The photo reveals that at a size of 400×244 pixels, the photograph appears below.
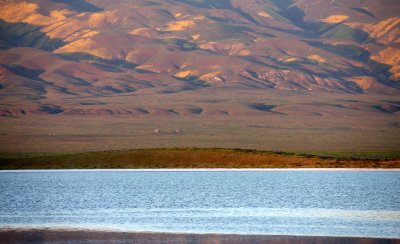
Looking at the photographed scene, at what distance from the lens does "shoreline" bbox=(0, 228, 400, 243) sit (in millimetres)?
34812

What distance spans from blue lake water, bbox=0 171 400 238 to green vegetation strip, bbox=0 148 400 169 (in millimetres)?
5354

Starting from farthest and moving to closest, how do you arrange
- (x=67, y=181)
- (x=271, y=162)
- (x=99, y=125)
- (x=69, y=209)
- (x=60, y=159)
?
(x=99, y=125) < (x=60, y=159) < (x=271, y=162) < (x=67, y=181) < (x=69, y=209)

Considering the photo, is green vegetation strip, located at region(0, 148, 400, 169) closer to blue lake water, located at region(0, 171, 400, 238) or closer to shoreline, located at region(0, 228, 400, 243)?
blue lake water, located at region(0, 171, 400, 238)

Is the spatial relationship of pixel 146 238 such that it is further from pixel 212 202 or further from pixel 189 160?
pixel 189 160

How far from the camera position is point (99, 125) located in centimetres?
16088

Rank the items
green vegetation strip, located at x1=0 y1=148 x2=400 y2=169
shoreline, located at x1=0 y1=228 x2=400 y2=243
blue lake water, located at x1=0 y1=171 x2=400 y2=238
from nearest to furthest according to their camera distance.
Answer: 1. shoreline, located at x1=0 y1=228 x2=400 y2=243
2. blue lake water, located at x1=0 y1=171 x2=400 y2=238
3. green vegetation strip, located at x1=0 y1=148 x2=400 y2=169

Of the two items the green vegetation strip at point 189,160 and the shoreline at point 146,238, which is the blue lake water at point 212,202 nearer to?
the shoreline at point 146,238

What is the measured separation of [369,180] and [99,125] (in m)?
98.5

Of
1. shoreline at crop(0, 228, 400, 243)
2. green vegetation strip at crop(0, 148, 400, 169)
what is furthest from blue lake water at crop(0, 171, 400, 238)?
green vegetation strip at crop(0, 148, 400, 169)

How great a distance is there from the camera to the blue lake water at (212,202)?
40.9m

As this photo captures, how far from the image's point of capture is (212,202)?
176ft

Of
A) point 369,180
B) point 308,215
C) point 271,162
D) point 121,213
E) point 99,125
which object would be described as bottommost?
point 99,125

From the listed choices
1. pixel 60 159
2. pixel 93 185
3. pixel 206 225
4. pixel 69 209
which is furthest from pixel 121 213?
pixel 60 159

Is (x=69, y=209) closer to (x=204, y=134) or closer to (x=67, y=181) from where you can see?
(x=67, y=181)
